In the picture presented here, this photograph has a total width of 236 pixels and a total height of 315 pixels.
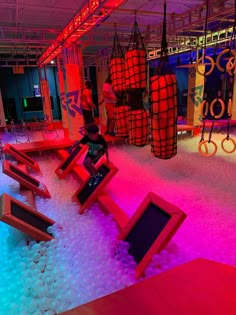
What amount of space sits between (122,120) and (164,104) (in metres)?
0.87

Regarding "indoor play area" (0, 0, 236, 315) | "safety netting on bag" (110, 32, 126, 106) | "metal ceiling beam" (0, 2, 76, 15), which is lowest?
"indoor play area" (0, 0, 236, 315)

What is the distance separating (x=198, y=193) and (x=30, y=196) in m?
2.52

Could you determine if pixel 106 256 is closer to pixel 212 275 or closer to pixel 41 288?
pixel 41 288

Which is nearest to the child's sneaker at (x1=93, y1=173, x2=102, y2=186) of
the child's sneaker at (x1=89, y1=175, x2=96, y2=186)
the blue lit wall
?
the child's sneaker at (x1=89, y1=175, x2=96, y2=186)

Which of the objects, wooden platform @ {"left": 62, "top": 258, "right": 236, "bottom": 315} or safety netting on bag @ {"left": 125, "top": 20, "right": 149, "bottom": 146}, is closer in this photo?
wooden platform @ {"left": 62, "top": 258, "right": 236, "bottom": 315}

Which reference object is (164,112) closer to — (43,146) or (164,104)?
(164,104)

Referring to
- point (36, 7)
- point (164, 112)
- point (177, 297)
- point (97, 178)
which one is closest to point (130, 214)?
point (97, 178)

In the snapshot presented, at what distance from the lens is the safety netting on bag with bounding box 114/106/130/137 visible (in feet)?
9.74

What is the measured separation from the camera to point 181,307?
97cm

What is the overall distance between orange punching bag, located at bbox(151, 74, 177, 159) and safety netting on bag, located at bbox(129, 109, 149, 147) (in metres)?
0.27

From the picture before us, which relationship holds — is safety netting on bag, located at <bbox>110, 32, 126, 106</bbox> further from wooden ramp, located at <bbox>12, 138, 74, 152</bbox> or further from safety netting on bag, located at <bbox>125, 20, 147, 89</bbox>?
wooden ramp, located at <bbox>12, 138, 74, 152</bbox>

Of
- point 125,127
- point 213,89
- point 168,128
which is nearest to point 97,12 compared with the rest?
point 125,127

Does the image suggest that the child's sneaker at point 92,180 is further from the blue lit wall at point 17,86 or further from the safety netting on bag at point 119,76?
the blue lit wall at point 17,86

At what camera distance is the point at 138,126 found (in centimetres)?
263
